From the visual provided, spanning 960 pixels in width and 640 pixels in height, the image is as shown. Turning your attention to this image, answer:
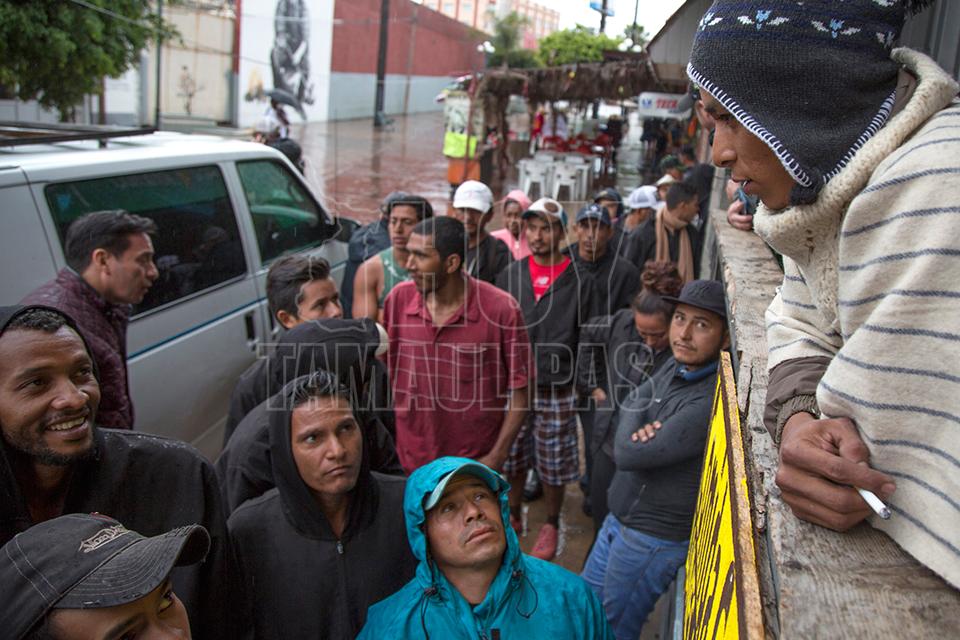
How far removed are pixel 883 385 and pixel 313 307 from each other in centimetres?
283

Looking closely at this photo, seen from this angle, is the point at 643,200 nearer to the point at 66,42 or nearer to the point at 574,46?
the point at 66,42

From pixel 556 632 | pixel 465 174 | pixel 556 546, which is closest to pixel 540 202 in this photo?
pixel 556 546

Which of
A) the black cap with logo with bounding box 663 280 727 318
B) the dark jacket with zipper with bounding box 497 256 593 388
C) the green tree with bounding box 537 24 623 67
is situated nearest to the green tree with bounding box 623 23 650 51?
the green tree with bounding box 537 24 623 67

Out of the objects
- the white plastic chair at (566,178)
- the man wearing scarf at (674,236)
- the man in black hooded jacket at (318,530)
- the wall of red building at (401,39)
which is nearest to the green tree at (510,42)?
the wall of red building at (401,39)

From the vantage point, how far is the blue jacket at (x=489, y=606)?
79.2 inches

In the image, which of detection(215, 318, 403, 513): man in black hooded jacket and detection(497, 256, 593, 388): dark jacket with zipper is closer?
detection(215, 318, 403, 513): man in black hooded jacket

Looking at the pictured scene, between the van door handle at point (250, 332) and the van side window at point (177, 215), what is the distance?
26 cm

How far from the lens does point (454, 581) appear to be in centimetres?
212

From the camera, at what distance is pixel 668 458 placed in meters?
2.66

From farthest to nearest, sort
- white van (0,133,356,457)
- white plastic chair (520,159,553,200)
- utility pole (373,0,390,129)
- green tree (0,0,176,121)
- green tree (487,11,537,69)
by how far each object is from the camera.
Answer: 1. green tree (487,11,537,69)
2. utility pole (373,0,390,129)
3. white plastic chair (520,159,553,200)
4. green tree (0,0,176,121)
5. white van (0,133,356,457)

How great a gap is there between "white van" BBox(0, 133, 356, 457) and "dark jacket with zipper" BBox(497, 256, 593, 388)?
161 centimetres

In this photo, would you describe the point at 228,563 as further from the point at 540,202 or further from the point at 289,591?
the point at 540,202

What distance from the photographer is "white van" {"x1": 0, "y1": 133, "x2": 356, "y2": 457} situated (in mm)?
3086

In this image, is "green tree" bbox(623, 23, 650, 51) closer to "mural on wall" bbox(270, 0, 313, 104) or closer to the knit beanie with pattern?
"mural on wall" bbox(270, 0, 313, 104)
